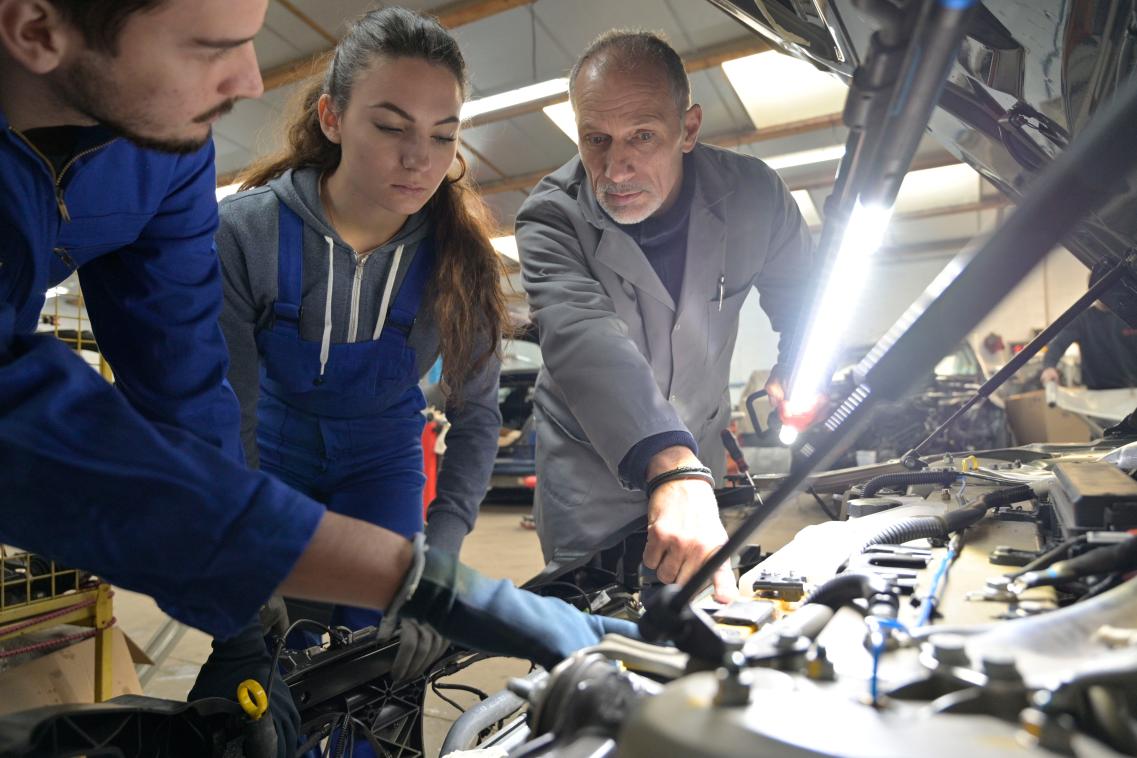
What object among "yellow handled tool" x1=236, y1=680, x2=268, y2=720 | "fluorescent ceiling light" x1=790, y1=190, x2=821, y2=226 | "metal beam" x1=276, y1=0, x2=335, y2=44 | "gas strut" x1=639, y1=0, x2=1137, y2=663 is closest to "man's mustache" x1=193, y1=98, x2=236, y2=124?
"yellow handled tool" x1=236, y1=680, x2=268, y2=720

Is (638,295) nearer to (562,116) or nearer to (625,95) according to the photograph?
(625,95)

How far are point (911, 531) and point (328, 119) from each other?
1.35 metres

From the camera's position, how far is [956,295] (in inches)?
21.2

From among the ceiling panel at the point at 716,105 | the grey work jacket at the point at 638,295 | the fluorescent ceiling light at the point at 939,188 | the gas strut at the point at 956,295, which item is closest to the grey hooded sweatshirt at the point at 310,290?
the grey work jacket at the point at 638,295

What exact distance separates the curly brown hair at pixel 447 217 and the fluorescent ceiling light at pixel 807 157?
6.47 metres

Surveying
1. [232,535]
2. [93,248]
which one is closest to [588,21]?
[93,248]

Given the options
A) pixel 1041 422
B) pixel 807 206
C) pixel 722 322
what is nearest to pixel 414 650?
pixel 722 322

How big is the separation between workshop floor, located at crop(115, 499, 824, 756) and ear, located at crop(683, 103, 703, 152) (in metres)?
1.31

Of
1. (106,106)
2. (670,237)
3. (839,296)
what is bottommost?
(839,296)

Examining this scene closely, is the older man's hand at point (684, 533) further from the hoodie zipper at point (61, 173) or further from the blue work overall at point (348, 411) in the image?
the hoodie zipper at point (61, 173)

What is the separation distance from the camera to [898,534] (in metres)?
0.98

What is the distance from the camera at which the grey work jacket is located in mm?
1615

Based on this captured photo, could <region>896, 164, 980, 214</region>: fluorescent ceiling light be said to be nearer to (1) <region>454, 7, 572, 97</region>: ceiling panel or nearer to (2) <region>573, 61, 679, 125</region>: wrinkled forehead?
(1) <region>454, 7, 572, 97</region>: ceiling panel

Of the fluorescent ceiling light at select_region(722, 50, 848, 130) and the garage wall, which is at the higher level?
the fluorescent ceiling light at select_region(722, 50, 848, 130)
